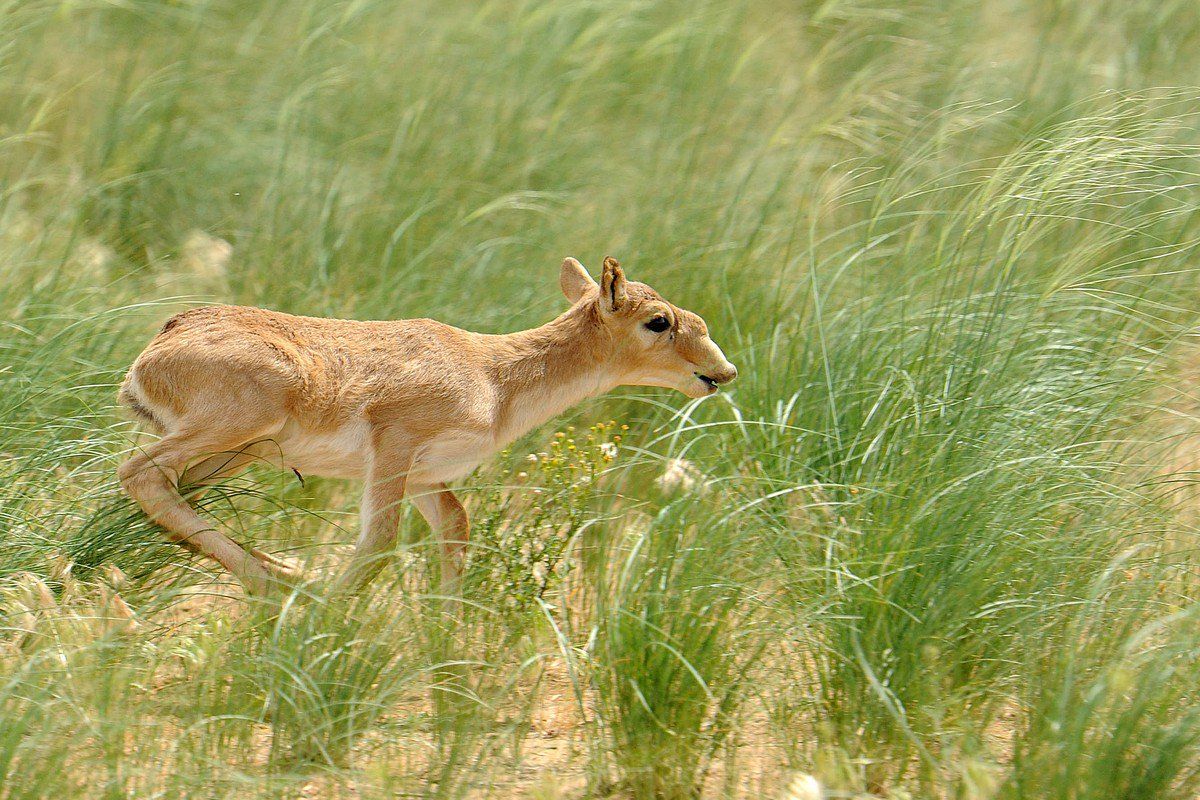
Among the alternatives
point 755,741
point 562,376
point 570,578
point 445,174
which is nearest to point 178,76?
point 445,174

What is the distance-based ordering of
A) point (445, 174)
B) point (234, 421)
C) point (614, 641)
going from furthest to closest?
1. point (445, 174)
2. point (234, 421)
3. point (614, 641)

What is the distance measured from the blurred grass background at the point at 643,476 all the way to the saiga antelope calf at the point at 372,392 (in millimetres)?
205

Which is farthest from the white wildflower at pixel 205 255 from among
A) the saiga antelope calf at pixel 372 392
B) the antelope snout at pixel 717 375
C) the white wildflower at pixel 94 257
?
the antelope snout at pixel 717 375

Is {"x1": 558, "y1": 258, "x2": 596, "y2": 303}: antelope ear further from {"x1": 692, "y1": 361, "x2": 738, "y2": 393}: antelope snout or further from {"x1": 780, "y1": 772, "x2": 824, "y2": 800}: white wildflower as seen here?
{"x1": 780, "y1": 772, "x2": 824, "y2": 800}: white wildflower

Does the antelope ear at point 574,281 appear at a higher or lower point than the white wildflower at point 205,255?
higher

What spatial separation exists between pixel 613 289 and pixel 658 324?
0.87 ft

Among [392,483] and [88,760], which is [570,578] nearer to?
[392,483]

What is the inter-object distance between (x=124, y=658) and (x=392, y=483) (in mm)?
1296

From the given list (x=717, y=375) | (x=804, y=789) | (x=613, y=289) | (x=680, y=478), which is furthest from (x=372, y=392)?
(x=804, y=789)

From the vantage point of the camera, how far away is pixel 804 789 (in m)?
3.96

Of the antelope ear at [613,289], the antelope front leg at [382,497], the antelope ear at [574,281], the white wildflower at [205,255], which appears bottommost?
the white wildflower at [205,255]

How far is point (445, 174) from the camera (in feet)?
29.5

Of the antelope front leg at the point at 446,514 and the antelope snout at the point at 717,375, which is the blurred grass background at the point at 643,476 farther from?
the antelope snout at the point at 717,375

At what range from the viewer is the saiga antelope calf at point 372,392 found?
5.32 m
